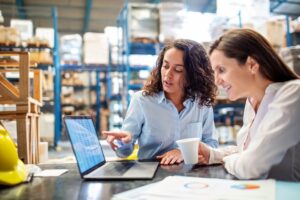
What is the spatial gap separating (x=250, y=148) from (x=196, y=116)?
898mm

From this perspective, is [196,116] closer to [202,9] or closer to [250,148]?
[250,148]

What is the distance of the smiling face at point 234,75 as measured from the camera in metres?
1.28

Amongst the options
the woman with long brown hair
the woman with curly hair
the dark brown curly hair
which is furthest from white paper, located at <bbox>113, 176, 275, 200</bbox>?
the dark brown curly hair

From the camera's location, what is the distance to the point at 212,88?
2.12m

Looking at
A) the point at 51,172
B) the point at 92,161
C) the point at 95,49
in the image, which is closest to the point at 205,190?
the point at 92,161

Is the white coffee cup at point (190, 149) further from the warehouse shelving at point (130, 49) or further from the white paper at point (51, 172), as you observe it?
the warehouse shelving at point (130, 49)

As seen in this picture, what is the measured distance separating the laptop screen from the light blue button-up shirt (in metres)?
0.51

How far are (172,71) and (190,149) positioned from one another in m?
0.69

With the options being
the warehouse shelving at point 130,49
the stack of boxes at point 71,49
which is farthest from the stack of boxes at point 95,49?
the warehouse shelving at point 130,49

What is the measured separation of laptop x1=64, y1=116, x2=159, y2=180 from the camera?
113 centimetres

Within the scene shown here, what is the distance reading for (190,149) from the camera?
135cm

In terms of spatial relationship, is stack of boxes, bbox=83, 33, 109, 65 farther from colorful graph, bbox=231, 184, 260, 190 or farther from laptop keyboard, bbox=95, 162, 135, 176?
colorful graph, bbox=231, 184, 260, 190

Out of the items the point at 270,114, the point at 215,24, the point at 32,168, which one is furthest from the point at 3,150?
the point at 215,24

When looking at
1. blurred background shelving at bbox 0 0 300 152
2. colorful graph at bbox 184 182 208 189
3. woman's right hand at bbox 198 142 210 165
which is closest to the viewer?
colorful graph at bbox 184 182 208 189
